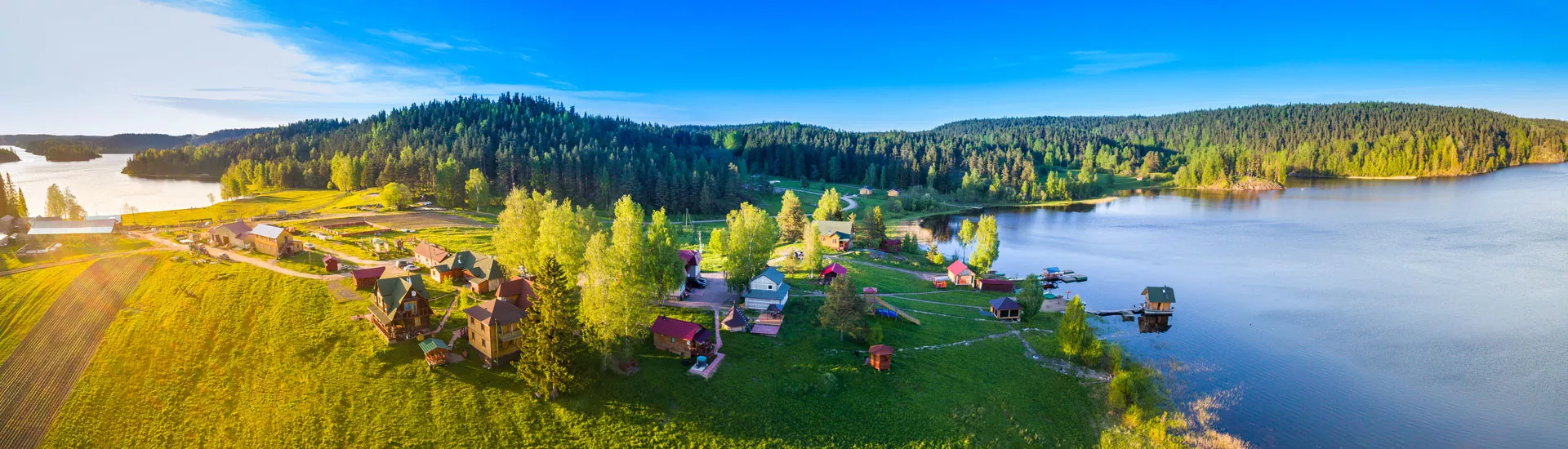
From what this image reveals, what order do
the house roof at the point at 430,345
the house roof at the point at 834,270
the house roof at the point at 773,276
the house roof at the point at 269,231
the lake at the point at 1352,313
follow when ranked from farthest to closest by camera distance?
the house roof at the point at 834,270
the house roof at the point at 269,231
the house roof at the point at 773,276
the lake at the point at 1352,313
the house roof at the point at 430,345

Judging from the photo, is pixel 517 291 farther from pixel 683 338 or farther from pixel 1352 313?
pixel 1352 313

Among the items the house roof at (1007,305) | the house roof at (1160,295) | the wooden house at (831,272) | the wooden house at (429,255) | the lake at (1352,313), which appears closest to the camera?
the lake at (1352,313)

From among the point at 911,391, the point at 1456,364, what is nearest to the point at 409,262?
the point at 911,391

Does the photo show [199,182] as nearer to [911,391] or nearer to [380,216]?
[380,216]

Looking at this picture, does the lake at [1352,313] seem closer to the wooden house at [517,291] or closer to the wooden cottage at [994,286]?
the wooden cottage at [994,286]

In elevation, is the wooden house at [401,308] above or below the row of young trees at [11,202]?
below

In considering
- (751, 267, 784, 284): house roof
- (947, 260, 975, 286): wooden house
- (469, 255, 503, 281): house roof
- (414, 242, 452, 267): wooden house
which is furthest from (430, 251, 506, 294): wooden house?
(947, 260, 975, 286): wooden house

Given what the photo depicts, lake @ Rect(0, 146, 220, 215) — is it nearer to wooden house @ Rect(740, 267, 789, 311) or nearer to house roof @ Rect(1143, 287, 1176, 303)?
wooden house @ Rect(740, 267, 789, 311)

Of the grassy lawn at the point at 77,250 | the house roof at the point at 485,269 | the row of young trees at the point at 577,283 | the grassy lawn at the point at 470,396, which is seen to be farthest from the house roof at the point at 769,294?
the grassy lawn at the point at 77,250
